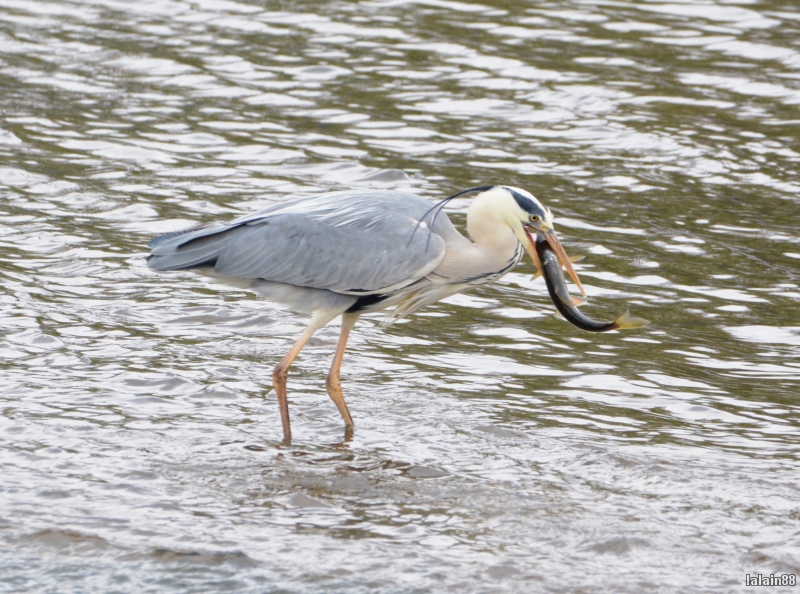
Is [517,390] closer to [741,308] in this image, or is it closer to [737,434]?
[737,434]

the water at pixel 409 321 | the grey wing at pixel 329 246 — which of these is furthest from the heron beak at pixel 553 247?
the water at pixel 409 321

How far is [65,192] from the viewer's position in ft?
35.1

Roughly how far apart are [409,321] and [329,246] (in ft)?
6.08

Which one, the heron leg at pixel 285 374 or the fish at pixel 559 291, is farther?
the heron leg at pixel 285 374

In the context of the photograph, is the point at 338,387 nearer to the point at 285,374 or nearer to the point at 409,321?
the point at 285,374

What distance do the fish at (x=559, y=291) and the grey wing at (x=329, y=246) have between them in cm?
56

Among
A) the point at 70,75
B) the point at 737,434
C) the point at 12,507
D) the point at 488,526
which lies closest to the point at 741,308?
the point at 737,434

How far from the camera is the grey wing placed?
702 centimetres

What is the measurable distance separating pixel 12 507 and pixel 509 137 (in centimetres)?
771

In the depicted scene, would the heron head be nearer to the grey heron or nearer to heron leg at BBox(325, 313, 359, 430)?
the grey heron

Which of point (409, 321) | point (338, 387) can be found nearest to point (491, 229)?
point (338, 387)

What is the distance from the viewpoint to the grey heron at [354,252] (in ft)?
22.9

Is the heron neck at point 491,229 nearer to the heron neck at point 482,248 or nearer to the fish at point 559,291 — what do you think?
the heron neck at point 482,248

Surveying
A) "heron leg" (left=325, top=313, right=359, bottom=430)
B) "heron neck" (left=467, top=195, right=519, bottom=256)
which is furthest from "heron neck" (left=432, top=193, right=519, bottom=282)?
"heron leg" (left=325, top=313, right=359, bottom=430)
